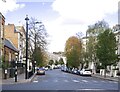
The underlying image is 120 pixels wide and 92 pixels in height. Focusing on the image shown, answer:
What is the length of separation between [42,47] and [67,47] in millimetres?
36675

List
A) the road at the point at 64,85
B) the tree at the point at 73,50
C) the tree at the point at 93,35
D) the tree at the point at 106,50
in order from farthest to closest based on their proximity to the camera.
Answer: the tree at the point at 73,50
the tree at the point at 93,35
the tree at the point at 106,50
the road at the point at 64,85

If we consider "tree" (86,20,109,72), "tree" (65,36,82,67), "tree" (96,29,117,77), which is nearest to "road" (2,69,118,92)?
"tree" (96,29,117,77)

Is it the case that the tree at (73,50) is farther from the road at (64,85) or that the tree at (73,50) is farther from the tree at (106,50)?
the road at (64,85)

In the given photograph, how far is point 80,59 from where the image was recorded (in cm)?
9938

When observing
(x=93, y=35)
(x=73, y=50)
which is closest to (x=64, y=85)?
(x=93, y=35)

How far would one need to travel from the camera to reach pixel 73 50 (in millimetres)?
102750

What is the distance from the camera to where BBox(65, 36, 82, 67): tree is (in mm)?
101250

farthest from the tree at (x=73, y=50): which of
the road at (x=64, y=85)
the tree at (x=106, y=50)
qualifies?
the road at (x=64, y=85)

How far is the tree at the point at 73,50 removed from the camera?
10125 centimetres

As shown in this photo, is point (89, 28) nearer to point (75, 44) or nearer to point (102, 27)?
point (102, 27)

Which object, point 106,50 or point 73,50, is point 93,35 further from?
point 106,50

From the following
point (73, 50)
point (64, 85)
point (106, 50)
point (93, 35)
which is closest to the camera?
point (64, 85)

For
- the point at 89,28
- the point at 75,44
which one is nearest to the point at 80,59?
the point at 75,44

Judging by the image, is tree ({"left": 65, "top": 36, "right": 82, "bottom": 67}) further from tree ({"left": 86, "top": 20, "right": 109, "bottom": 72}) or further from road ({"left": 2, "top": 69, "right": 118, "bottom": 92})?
road ({"left": 2, "top": 69, "right": 118, "bottom": 92})
